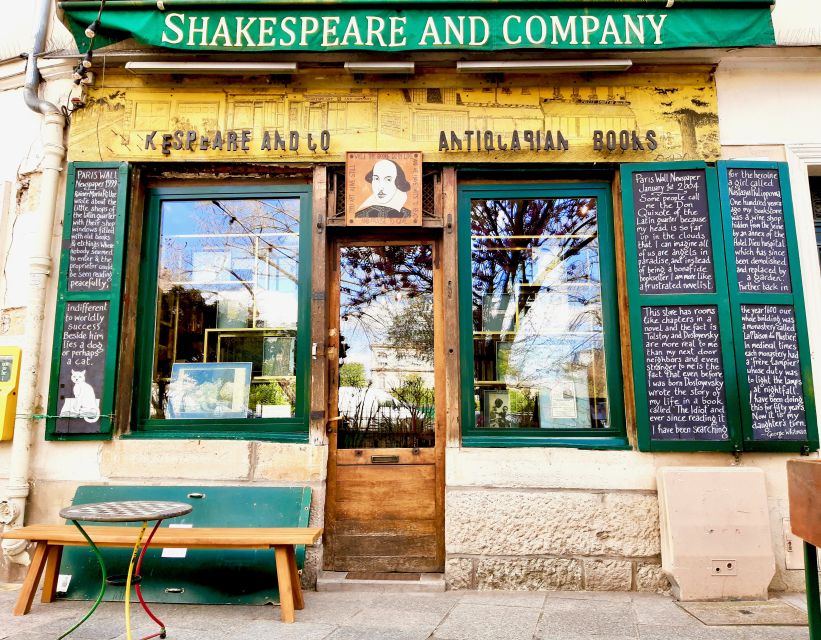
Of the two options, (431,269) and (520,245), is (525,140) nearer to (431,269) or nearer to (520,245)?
(520,245)

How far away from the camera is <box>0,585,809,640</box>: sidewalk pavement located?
3158mm

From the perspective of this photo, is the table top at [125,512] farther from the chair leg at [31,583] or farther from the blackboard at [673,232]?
the blackboard at [673,232]

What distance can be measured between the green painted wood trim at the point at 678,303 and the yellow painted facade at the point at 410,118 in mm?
217

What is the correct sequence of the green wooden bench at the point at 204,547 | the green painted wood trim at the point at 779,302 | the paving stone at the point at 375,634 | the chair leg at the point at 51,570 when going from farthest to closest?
the green painted wood trim at the point at 779,302
the chair leg at the point at 51,570
the green wooden bench at the point at 204,547
the paving stone at the point at 375,634

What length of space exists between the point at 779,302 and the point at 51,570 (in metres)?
5.36

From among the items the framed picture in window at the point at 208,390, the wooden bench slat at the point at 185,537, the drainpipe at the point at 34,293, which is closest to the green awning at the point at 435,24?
the drainpipe at the point at 34,293

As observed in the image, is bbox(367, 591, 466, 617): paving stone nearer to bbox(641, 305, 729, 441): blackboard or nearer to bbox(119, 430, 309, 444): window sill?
bbox(119, 430, 309, 444): window sill

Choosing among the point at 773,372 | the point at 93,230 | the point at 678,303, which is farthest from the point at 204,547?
the point at 773,372

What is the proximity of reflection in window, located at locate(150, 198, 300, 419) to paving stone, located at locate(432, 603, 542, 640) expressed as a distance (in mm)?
1953

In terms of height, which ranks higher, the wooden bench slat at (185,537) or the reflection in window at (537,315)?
the reflection in window at (537,315)

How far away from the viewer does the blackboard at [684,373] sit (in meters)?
4.13

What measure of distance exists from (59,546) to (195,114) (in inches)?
130

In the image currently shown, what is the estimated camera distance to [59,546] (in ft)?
12.1

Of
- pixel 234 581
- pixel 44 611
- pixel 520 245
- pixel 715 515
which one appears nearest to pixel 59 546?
pixel 44 611
